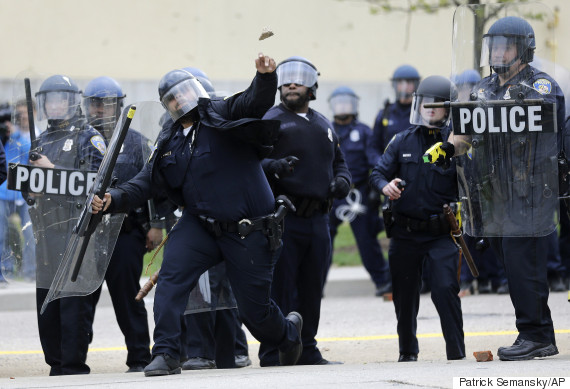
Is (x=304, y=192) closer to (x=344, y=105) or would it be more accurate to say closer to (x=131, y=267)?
(x=131, y=267)

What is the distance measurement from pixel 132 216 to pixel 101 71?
12425 mm

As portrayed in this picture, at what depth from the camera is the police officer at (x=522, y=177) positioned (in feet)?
21.1

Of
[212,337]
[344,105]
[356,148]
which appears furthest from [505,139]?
[344,105]

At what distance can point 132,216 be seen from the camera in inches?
305

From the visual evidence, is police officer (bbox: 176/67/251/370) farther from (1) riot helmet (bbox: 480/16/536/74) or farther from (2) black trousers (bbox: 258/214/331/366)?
(1) riot helmet (bbox: 480/16/536/74)

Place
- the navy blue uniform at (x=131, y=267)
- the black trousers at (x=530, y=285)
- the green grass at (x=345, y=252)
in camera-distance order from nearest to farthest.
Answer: the black trousers at (x=530, y=285) < the navy blue uniform at (x=131, y=267) < the green grass at (x=345, y=252)

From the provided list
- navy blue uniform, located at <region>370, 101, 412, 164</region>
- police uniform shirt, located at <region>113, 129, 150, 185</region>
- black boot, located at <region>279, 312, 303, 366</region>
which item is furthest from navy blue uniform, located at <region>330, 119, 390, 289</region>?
black boot, located at <region>279, 312, 303, 366</region>

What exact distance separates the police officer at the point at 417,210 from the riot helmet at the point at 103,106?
177cm

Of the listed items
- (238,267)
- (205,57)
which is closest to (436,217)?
(238,267)

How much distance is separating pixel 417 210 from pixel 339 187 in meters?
0.58

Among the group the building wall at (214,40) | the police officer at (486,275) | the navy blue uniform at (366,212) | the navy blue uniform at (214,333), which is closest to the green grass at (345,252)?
the navy blue uniform at (366,212)

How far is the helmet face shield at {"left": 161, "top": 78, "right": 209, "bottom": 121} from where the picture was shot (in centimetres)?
667

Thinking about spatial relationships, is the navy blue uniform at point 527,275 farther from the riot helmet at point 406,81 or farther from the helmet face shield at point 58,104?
the riot helmet at point 406,81

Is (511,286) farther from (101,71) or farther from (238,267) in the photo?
(101,71)
